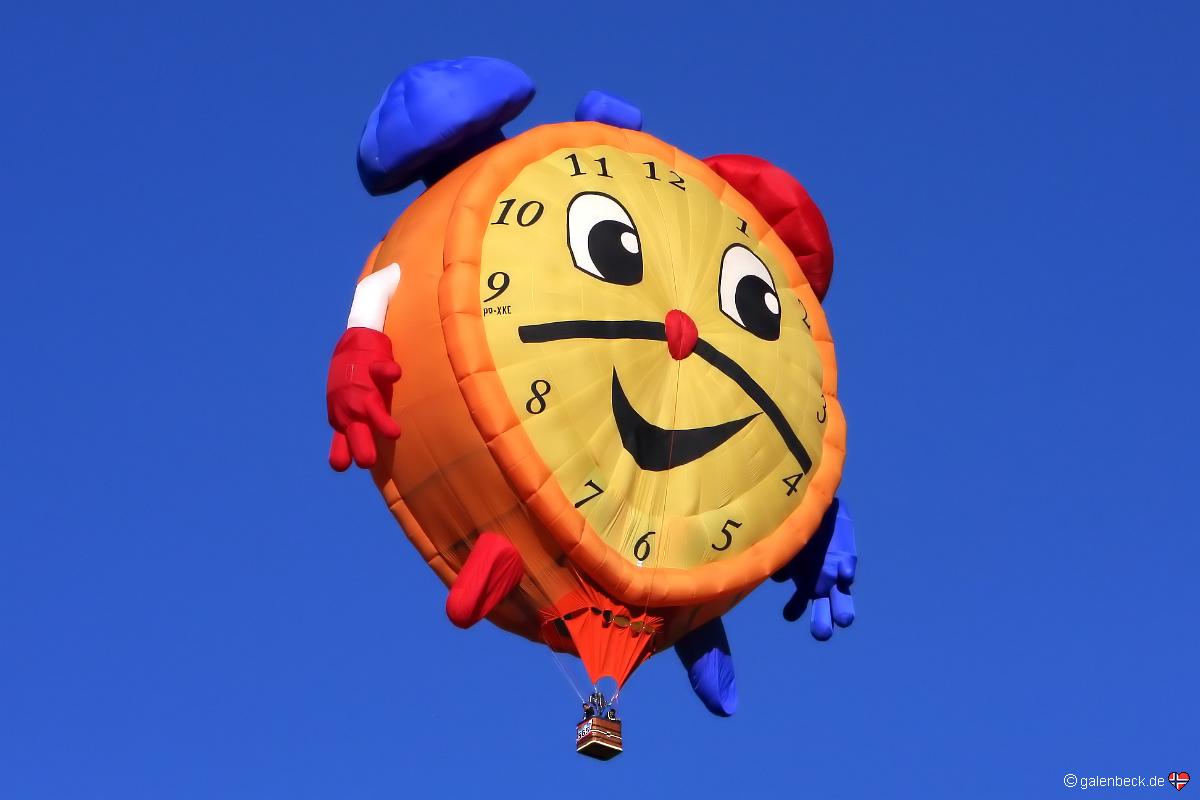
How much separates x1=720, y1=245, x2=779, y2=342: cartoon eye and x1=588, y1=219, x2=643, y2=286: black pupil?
98 cm

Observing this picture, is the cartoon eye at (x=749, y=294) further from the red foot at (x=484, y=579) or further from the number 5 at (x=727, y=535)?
the red foot at (x=484, y=579)

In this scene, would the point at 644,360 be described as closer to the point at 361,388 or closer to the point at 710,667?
the point at 361,388

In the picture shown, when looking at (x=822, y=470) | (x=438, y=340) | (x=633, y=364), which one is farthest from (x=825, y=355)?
(x=438, y=340)

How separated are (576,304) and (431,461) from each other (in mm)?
1736

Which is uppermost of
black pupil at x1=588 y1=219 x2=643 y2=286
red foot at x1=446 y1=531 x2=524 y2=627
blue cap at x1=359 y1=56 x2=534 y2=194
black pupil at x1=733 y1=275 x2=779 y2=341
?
blue cap at x1=359 y1=56 x2=534 y2=194

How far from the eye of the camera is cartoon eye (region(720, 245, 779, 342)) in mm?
22219

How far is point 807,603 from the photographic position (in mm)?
23438

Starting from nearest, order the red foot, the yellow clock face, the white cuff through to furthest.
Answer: the red foot, the yellow clock face, the white cuff

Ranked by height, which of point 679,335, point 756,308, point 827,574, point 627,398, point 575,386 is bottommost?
point 575,386

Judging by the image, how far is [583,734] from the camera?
69.1 ft

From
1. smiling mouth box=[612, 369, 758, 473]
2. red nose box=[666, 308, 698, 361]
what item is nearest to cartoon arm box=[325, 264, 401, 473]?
smiling mouth box=[612, 369, 758, 473]

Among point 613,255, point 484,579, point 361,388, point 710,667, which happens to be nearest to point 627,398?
point 613,255

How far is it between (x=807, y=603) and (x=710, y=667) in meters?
1.17

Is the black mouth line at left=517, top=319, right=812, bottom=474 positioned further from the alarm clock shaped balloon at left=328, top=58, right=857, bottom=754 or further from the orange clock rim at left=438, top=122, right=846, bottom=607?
the orange clock rim at left=438, top=122, right=846, bottom=607
